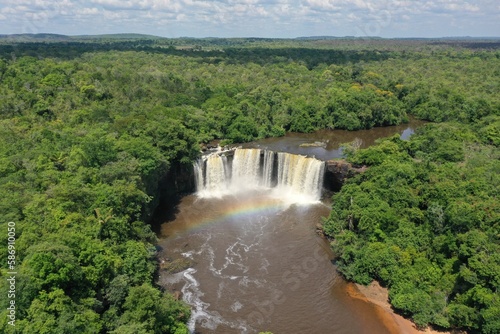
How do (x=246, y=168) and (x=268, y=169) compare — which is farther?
(x=246, y=168)

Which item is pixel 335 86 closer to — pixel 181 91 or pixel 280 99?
pixel 280 99

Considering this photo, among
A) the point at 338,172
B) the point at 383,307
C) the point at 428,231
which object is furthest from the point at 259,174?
the point at 383,307

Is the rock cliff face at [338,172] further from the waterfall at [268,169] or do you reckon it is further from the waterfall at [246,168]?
the waterfall at [246,168]

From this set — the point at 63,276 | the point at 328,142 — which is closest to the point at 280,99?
the point at 328,142

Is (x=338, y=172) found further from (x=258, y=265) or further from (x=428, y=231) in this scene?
(x=258, y=265)

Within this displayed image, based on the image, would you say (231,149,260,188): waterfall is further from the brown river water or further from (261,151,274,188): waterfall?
(261,151,274,188): waterfall
